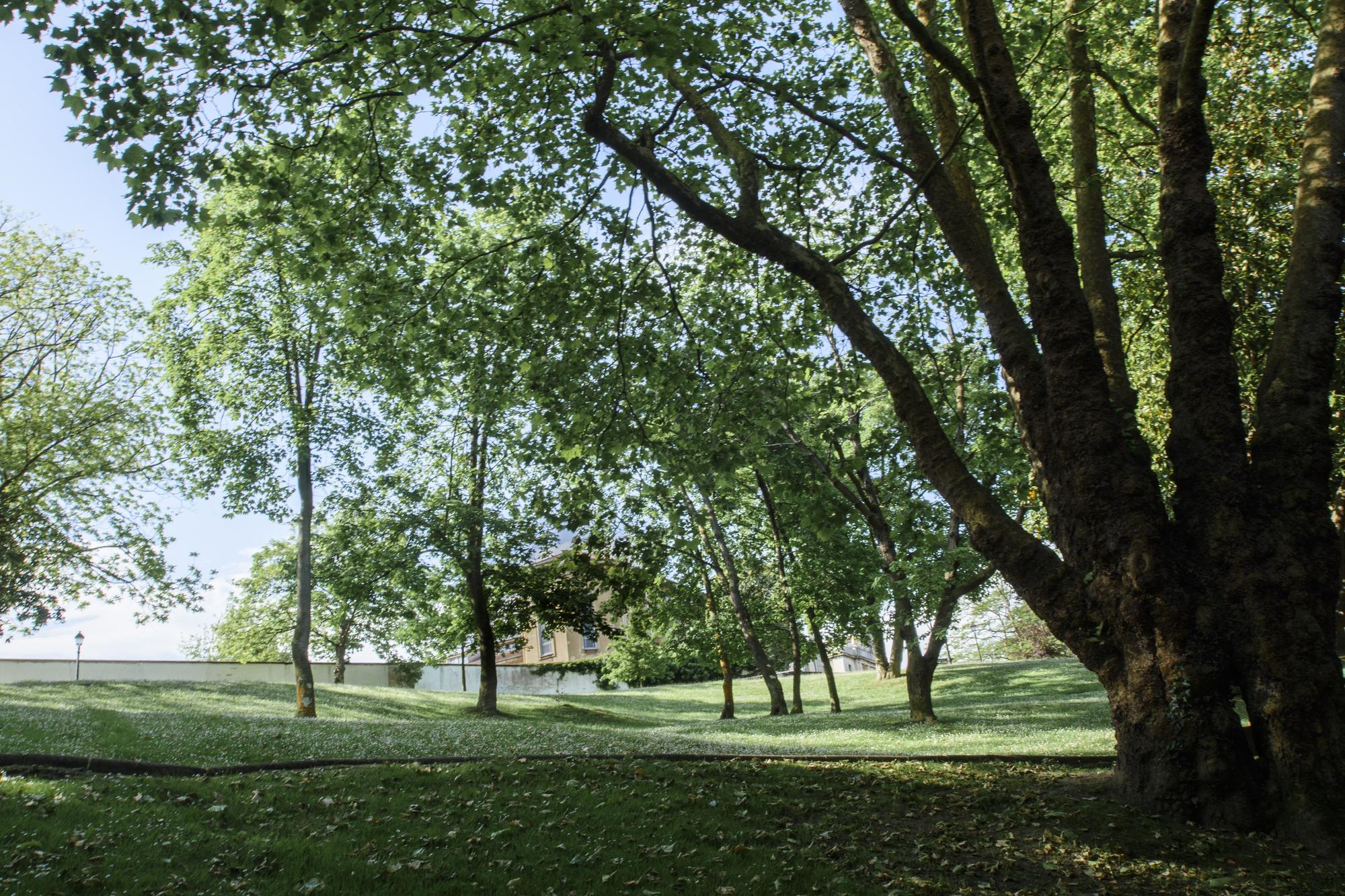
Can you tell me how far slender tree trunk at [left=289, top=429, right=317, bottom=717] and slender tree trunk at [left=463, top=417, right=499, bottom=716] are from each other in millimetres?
5184

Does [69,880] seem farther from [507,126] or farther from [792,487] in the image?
[507,126]

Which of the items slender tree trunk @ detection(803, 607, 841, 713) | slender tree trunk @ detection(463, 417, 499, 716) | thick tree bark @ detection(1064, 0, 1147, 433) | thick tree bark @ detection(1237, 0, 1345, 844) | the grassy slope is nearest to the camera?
thick tree bark @ detection(1237, 0, 1345, 844)

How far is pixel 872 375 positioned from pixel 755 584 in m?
14.6

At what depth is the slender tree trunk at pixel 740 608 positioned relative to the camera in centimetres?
2964

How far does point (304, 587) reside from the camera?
2672cm

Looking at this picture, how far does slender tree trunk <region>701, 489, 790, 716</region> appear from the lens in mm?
29641

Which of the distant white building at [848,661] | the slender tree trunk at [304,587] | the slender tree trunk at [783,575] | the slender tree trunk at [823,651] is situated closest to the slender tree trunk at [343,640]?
the slender tree trunk at [304,587]

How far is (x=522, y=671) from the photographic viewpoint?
180ft

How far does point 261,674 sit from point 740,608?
24.8 metres

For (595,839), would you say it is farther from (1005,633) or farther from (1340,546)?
(1005,633)

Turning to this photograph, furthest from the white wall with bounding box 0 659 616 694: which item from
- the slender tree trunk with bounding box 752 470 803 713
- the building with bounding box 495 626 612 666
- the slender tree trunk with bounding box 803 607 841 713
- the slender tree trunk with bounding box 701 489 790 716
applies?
the slender tree trunk with bounding box 803 607 841 713

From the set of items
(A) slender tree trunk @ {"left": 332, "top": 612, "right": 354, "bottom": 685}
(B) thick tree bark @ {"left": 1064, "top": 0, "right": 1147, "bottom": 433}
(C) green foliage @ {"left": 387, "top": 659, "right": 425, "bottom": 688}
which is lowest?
(C) green foliage @ {"left": 387, "top": 659, "right": 425, "bottom": 688}

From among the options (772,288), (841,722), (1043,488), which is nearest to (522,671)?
(841,722)

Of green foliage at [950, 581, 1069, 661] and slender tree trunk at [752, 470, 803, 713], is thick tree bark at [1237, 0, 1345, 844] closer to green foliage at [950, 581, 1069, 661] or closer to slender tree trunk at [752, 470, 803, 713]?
slender tree trunk at [752, 470, 803, 713]
